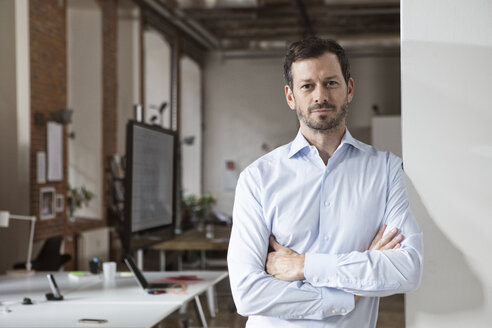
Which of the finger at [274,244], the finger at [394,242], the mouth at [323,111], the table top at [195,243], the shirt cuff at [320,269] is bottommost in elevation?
the table top at [195,243]

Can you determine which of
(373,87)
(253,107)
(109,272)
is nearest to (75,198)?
(109,272)

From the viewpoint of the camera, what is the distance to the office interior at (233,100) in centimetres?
204

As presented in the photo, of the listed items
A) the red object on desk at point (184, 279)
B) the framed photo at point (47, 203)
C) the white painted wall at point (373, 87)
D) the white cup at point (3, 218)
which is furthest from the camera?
the white painted wall at point (373, 87)

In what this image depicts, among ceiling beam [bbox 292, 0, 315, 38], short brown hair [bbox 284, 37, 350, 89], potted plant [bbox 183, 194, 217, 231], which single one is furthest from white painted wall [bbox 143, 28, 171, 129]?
short brown hair [bbox 284, 37, 350, 89]

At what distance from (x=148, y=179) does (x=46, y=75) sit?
178 inches

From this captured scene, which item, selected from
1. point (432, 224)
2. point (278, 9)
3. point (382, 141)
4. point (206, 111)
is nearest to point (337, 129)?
point (432, 224)

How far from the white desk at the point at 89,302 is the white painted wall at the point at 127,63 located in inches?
244

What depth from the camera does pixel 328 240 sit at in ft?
6.51

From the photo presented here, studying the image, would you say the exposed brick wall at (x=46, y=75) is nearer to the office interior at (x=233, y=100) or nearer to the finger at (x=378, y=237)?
the office interior at (x=233, y=100)

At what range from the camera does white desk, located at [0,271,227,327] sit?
2820 millimetres

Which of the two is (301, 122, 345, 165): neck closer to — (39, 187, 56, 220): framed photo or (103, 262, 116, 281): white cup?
(103, 262, 116, 281): white cup

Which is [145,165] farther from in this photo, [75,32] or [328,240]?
[75,32]

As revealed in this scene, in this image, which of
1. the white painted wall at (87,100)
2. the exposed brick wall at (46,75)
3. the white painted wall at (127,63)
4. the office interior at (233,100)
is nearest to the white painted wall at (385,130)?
the office interior at (233,100)

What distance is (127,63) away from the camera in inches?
407
